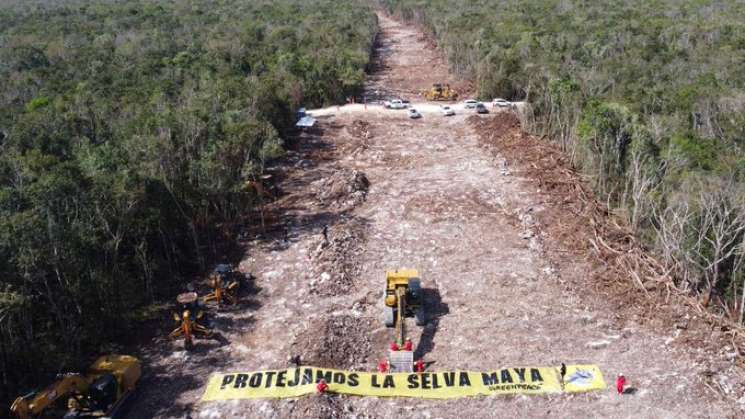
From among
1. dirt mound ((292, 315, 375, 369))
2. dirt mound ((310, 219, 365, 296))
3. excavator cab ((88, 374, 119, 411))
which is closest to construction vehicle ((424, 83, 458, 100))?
dirt mound ((310, 219, 365, 296))

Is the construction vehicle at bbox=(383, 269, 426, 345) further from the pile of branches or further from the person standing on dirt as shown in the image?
the pile of branches

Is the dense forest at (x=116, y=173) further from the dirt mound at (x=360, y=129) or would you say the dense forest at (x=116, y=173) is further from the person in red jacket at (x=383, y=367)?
the person in red jacket at (x=383, y=367)

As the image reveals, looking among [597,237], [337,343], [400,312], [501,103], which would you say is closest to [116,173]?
[337,343]

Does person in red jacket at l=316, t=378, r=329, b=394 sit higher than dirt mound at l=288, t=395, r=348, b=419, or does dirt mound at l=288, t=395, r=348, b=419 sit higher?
person in red jacket at l=316, t=378, r=329, b=394

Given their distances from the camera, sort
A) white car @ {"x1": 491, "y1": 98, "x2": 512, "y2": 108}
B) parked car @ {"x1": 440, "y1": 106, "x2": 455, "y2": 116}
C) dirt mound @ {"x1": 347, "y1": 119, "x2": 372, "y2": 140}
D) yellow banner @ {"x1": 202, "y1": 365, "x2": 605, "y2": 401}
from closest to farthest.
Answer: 1. yellow banner @ {"x1": 202, "y1": 365, "x2": 605, "y2": 401}
2. dirt mound @ {"x1": 347, "y1": 119, "x2": 372, "y2": 140}
3. parked car @ {"x1": 440, "y1": 106, "x2": 455, "y2": 116}
4. white car @ {"x1": 491, "y1": 98, "x2": 512, "y2": 108}

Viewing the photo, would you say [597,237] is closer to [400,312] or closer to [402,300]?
[402,300]

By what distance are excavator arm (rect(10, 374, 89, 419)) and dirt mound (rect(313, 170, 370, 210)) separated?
17.4 meters

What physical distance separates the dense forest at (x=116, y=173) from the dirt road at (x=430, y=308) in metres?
2.85

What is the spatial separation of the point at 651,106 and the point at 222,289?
2731 cm

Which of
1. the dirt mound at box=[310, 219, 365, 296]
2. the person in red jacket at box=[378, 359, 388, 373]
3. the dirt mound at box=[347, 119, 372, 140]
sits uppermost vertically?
the dirt mound at box=[347, 119, 372, 140]

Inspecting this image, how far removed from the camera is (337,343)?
69.1ft

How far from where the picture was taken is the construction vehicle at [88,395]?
16297 millimetres

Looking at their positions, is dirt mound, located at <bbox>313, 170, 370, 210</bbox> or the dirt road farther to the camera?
dirt mound, located at <bbox>313, 170, 370, 210</bbox>

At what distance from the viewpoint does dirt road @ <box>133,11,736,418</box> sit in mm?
18188
